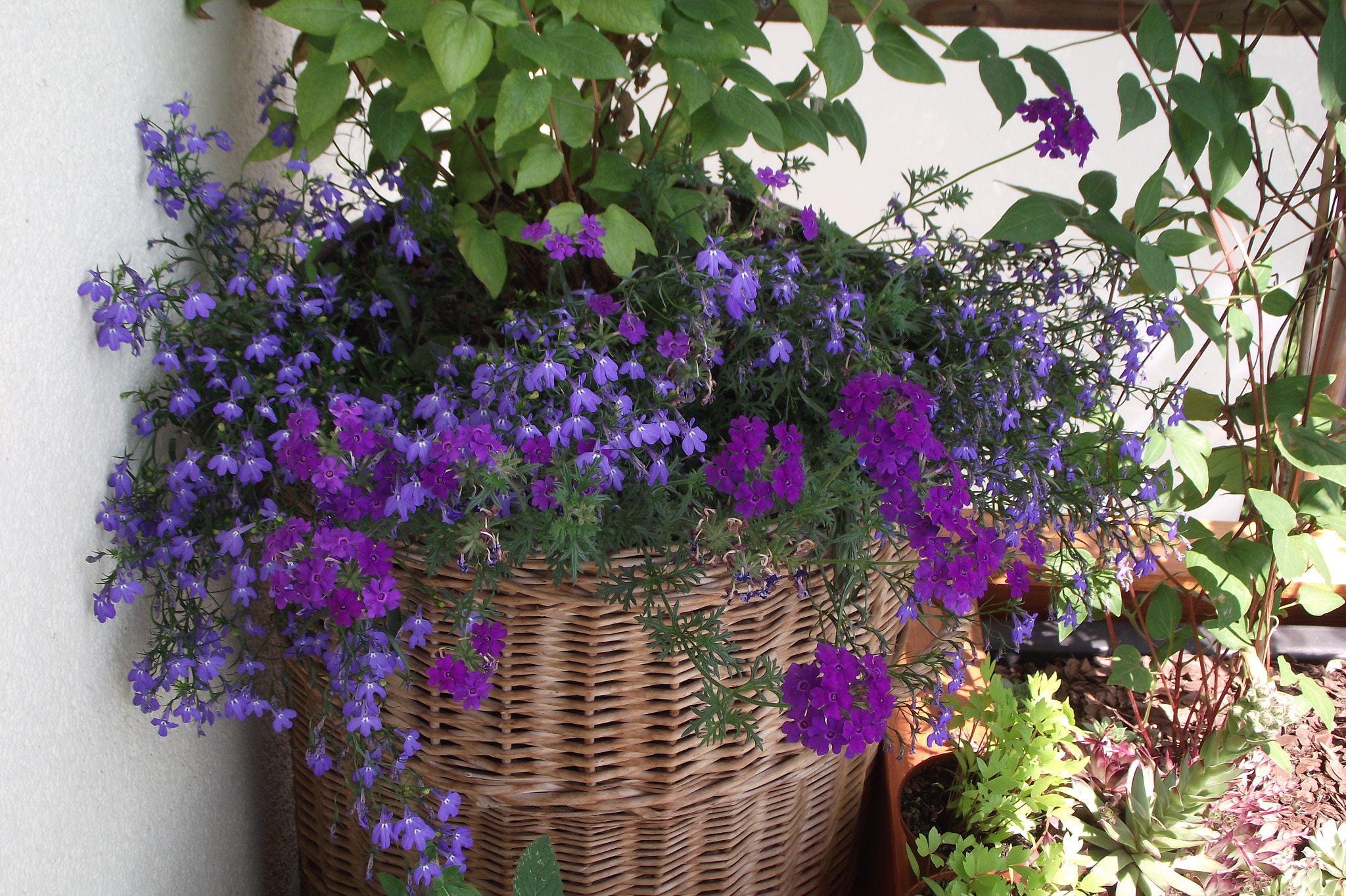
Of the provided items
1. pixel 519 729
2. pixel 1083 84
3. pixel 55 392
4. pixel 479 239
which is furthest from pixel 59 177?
pixel 1083 84

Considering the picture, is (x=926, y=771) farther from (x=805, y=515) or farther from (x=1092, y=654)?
(x=805, y=515)

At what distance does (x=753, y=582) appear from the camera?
31.0 inches

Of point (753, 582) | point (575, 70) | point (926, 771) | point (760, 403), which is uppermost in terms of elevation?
point (575, 70)

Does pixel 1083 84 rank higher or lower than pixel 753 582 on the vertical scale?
higher

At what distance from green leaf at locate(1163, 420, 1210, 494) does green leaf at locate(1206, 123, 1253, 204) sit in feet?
0.79

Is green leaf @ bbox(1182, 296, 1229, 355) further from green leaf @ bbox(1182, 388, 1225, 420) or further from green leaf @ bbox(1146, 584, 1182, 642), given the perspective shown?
green leaf @ bbox(1146, 584, 1182, 642)

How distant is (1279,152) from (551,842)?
1588 mm

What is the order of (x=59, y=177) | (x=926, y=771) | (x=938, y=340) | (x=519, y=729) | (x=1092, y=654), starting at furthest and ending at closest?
(x=1092, y=654) → (x=926, y=771) → (x=938, y=340) → (x=519, y=729) → (x=59, y=177)

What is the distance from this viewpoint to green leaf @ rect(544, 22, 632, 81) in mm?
773

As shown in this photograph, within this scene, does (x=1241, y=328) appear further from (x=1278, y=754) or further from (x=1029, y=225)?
(x=1278, y=754)

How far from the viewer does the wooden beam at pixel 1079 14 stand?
113 cm

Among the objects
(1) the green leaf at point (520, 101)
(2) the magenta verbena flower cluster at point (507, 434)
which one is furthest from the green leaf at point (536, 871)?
(1) the green leaf at point (520, 101)

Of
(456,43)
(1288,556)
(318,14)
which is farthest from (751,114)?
(1288,556)

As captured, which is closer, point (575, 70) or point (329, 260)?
point (575, 70)
